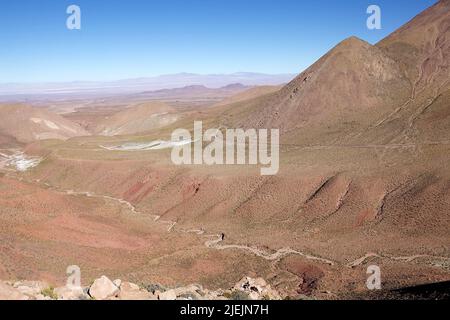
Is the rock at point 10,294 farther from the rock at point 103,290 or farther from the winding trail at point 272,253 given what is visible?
the winding trail at point 272,253

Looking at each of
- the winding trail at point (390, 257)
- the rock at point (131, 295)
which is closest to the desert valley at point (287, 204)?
the winding trail at point (390, 257)

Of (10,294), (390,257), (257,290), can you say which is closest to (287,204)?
(390,257)

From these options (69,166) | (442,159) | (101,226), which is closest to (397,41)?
(442,159)

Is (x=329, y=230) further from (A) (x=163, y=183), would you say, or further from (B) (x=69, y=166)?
(B) (x=69, y=166)

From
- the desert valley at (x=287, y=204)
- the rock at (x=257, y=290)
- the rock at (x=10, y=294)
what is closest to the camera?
the rock at (x=10, y=294)

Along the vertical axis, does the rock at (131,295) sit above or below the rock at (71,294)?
below

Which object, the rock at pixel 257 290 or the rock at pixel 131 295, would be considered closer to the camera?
the rock at pixel 131 295
